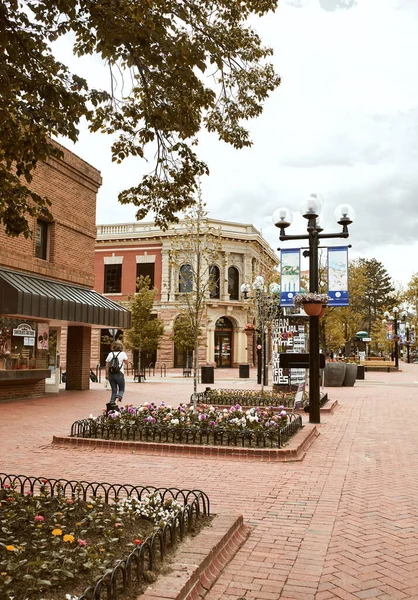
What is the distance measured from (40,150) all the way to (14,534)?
348 centimetres

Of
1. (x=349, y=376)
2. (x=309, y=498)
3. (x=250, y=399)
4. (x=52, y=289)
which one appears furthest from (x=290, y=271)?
(x=349, y=376)

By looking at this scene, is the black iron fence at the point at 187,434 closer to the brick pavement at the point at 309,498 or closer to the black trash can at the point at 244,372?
the brick pavement at the point at 309,498

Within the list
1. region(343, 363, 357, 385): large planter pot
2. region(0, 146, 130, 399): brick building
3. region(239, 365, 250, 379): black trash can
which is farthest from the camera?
region(239, 365, 250, 379): black trash can

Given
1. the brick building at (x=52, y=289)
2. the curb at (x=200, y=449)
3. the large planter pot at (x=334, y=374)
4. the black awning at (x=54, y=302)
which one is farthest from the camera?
the large planter pot at (x=334, y=374)

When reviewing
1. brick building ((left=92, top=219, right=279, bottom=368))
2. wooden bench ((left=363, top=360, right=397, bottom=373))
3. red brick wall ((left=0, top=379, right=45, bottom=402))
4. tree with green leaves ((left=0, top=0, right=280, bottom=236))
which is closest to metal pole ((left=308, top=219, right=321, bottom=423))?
tree with green leaves ((left=0, top=0, right=280, bottom=236))

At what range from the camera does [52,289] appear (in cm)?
1809

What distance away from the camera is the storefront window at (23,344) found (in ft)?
55.6

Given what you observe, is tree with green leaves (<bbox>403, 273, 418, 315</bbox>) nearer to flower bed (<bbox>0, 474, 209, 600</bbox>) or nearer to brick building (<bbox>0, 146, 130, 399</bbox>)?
brick building (<bbox>0, 146, 130, 399</bbox>)

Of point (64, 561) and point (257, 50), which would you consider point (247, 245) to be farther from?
point (64, 561)

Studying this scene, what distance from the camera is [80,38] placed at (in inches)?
230

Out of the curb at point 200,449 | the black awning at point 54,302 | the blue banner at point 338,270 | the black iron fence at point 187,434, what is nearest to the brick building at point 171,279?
the black awning at point 54,302

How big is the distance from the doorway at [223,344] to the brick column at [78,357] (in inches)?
1043

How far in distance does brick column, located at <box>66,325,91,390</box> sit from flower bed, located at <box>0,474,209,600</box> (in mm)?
16384

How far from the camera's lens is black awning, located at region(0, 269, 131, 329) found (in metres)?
15.7
